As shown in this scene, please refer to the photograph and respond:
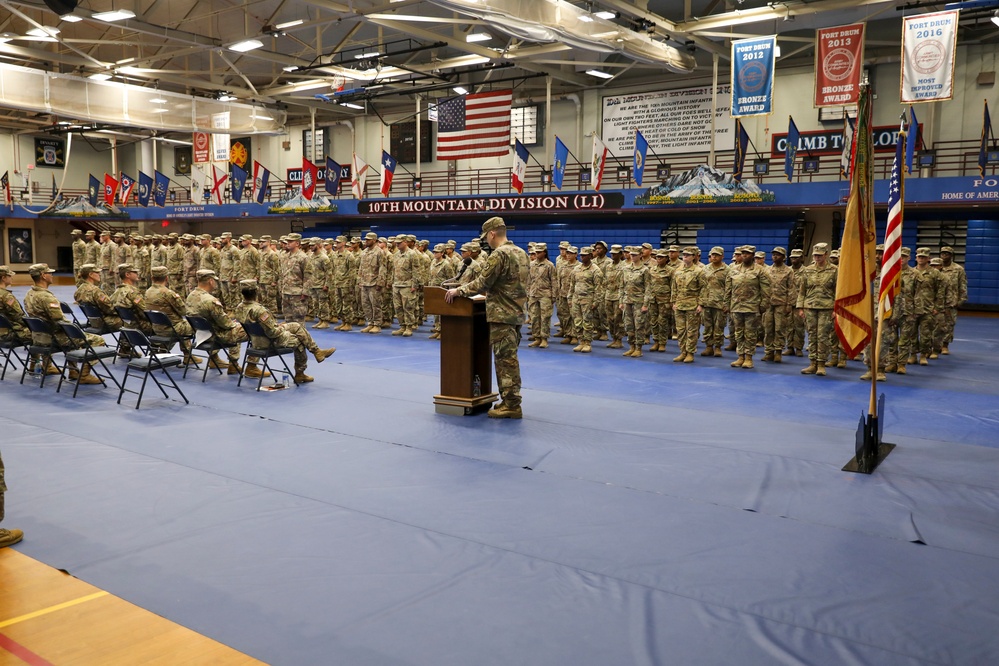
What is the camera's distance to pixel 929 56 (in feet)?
39.9

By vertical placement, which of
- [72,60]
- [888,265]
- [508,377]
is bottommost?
[508,377]

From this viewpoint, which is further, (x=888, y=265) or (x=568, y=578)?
(x=888, y=265)

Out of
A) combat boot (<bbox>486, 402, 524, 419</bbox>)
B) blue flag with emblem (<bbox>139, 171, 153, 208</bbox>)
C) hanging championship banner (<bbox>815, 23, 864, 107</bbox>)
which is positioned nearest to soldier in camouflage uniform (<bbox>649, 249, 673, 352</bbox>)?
hanging championship banner (<bbox>815, 23, 864, 107</bbox>)

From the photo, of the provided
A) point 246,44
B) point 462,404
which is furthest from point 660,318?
point 246,44

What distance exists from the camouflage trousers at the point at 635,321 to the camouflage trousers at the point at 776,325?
1756mm

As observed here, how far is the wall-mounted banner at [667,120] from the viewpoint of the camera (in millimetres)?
21594

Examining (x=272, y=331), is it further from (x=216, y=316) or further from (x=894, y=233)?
(x=894, y=233)

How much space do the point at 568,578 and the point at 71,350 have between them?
718cm

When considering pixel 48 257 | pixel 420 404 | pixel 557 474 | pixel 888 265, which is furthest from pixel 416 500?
pixel 48 257

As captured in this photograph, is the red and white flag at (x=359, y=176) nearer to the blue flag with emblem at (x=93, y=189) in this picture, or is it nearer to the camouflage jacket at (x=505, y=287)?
the blue flag with emblem at (x=93, y=189)

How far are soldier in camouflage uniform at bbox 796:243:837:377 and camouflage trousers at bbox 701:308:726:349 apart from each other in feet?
4.61

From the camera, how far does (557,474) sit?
540 cm

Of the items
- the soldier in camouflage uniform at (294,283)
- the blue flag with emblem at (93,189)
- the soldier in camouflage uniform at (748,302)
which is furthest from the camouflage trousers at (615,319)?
the blue flag with emblem at (93,189)

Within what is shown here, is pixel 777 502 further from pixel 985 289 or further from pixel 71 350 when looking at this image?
pixel 985 289
